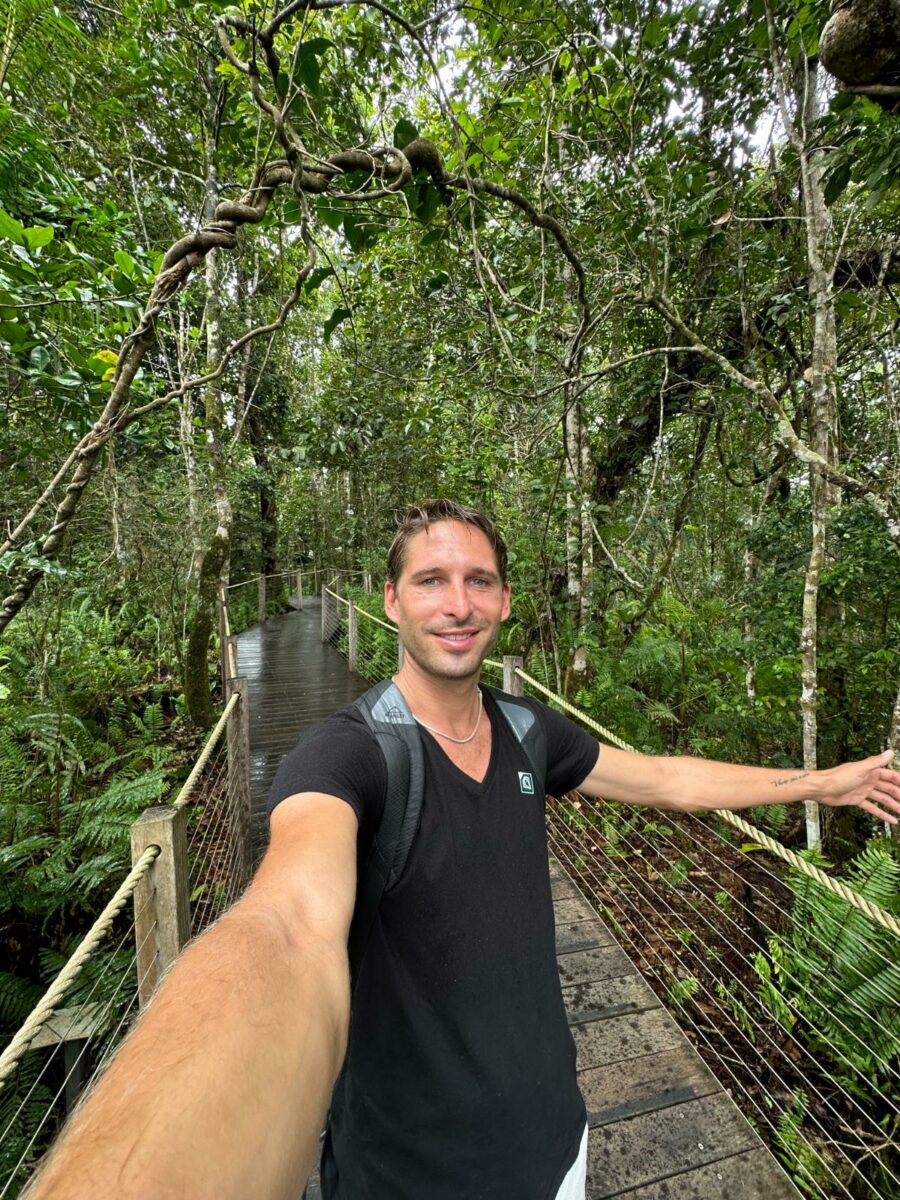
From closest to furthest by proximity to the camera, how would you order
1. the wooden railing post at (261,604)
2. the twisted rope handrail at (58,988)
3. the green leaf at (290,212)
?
1. the twisted rope handrail at (58,988)
2. the green leaf at (290,212)
3. the wooden railing post at (261,604)

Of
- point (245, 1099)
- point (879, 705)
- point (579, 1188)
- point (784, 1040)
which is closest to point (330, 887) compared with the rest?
point (245, 1099)

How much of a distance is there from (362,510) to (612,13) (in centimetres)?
1057

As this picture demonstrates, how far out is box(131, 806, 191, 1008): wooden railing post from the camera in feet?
5.04

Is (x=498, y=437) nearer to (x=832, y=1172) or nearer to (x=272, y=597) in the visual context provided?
(x=832, y=1172)

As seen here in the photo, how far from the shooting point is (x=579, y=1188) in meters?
1.23

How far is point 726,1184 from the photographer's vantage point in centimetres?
173

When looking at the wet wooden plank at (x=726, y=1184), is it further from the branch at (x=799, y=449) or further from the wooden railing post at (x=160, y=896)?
the branch at (x=799, y=449)

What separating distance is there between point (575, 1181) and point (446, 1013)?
0.68 m

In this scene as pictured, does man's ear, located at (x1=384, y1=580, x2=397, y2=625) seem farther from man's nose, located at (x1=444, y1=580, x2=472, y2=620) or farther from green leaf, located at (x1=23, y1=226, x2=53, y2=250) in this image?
green leaf, located at (x1=23, y1=226, x2=53, y2=250)

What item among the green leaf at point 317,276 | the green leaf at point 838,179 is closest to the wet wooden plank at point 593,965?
the green leaf at point 317,276

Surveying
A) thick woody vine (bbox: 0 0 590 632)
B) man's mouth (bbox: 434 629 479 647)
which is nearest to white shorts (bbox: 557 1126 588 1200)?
man's mouth (bbox: 434 629 479 647)

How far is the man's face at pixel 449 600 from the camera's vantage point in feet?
4.17

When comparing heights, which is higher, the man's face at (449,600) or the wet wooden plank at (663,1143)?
the man's face at (449,600)

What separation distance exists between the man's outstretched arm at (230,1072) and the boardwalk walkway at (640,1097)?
37.2 inches
